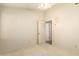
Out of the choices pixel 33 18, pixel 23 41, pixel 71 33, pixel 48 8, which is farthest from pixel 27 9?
pixel 71 33

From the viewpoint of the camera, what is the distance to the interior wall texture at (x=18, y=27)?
5.72 ft

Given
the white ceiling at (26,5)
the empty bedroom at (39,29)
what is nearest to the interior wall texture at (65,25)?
the empty bedroom at (39,29)

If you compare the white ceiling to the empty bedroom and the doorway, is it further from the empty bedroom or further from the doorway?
the doorway

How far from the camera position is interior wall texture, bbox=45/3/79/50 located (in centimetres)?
174

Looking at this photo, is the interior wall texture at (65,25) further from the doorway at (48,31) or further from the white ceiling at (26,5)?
the white ceiling at (26,5)

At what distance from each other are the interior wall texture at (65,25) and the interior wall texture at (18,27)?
0.16 metres

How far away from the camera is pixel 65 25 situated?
1771 mm

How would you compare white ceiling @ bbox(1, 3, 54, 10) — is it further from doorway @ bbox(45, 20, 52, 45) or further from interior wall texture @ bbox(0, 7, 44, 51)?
doorway @ bbox(45, 20, 52, 45)

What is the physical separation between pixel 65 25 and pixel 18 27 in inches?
22.8

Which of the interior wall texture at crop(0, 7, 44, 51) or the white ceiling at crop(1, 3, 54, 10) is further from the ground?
the white ceiling at crop(1, 3, 54, 10)

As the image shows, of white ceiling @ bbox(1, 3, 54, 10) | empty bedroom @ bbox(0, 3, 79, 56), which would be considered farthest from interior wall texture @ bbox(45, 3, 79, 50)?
white ceiling @ bbox(1, 3, 54, 10)

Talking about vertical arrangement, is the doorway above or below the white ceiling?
below

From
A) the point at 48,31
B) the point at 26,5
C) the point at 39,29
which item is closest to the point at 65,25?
the point at 48,31

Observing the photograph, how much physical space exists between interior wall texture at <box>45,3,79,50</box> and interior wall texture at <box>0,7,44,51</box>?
0.54ft
